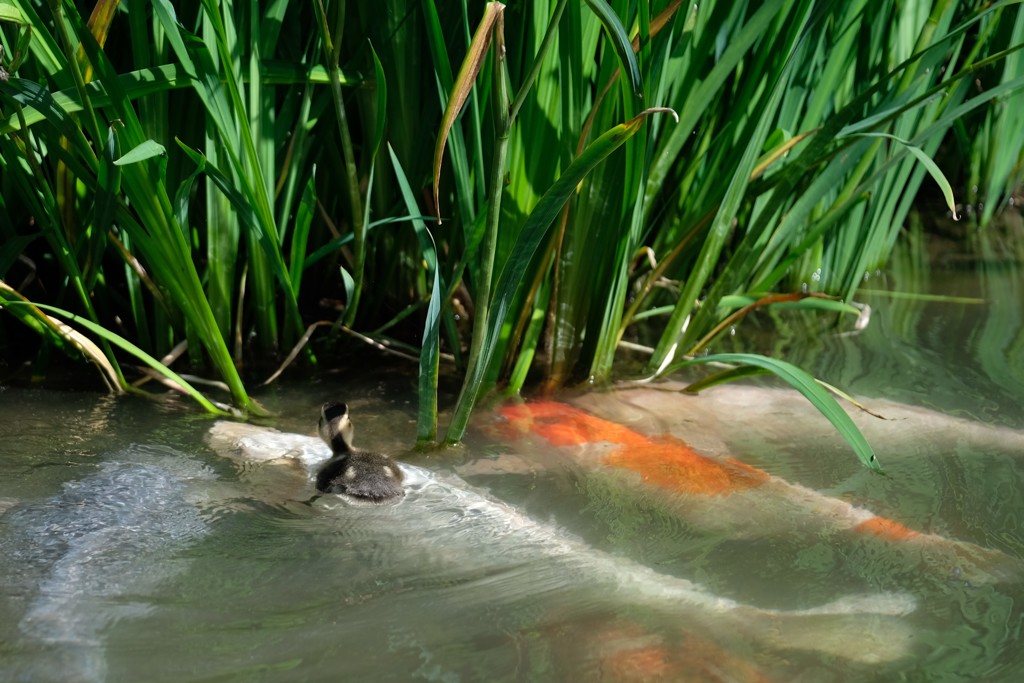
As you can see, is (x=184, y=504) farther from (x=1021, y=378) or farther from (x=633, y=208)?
(x=1021, y=378)

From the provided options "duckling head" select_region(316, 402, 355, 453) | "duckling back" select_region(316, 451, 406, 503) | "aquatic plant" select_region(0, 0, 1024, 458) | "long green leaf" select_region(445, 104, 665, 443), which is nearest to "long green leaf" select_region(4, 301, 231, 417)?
"aquatic plant" select_region(0, 0, 1024, 458)

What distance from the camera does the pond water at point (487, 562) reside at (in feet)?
4.73

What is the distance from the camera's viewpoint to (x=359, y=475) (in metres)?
1.92

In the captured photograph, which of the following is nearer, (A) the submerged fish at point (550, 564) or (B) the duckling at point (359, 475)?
(A) the submerged fish at point (550, 564)

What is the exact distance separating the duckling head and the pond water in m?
0.11

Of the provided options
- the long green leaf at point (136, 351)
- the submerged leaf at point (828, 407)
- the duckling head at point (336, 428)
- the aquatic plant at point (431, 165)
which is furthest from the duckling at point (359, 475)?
the submerged leaf at point (828, 407)

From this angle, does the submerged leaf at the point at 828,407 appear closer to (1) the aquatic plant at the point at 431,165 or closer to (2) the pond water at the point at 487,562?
(1) the aquatic plant at the point at 431,165

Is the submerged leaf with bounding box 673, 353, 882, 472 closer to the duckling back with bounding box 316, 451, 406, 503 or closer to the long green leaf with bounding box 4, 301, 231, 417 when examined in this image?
the duckling back with bounding box 316, 451, 406, 503

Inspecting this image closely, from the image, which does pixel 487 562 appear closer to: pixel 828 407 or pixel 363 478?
pixel 363 478

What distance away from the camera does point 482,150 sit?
229cm

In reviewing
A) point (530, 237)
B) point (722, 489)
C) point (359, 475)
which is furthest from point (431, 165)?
point (722, 489)

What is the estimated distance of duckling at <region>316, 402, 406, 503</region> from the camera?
191 centimetres

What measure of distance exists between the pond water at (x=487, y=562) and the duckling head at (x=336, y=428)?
0.11 metres

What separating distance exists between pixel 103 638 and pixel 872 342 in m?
2.50
